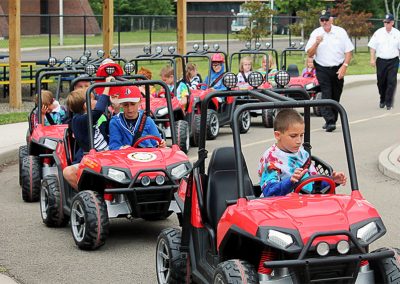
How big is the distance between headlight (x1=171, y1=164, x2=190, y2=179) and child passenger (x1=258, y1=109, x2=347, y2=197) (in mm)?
2420

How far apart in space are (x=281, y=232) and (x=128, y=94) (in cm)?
402

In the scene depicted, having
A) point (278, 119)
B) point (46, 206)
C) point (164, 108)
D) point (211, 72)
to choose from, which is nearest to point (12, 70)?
point (211, 72)

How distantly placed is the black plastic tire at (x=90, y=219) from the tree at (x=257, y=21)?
2963 cm

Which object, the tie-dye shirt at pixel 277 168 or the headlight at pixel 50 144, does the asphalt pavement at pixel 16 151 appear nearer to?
the headlight at pixel 50 144

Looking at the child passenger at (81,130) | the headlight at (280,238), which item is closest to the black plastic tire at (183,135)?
the child passenger at (81,130)

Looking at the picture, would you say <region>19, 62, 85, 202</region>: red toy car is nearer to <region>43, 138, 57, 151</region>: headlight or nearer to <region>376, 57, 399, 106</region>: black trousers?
<region>43, 138, 57, 151</region>: headlight

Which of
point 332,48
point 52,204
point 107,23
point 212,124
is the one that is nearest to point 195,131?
point 212,124

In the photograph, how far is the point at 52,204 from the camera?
9.83 meters

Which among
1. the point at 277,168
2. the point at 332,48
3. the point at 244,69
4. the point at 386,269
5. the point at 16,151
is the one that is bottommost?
the point at 16,151

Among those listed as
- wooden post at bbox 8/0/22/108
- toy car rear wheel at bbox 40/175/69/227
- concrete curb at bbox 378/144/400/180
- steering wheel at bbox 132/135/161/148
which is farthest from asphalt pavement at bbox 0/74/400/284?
toy car rear wheel at bbox 40/175/69/227

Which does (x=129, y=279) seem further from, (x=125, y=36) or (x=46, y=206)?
(x=125, y=36)

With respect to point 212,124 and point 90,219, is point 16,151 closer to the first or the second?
point 212,124

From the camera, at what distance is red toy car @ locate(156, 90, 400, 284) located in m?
5.67

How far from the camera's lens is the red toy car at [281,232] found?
567 centimetres
